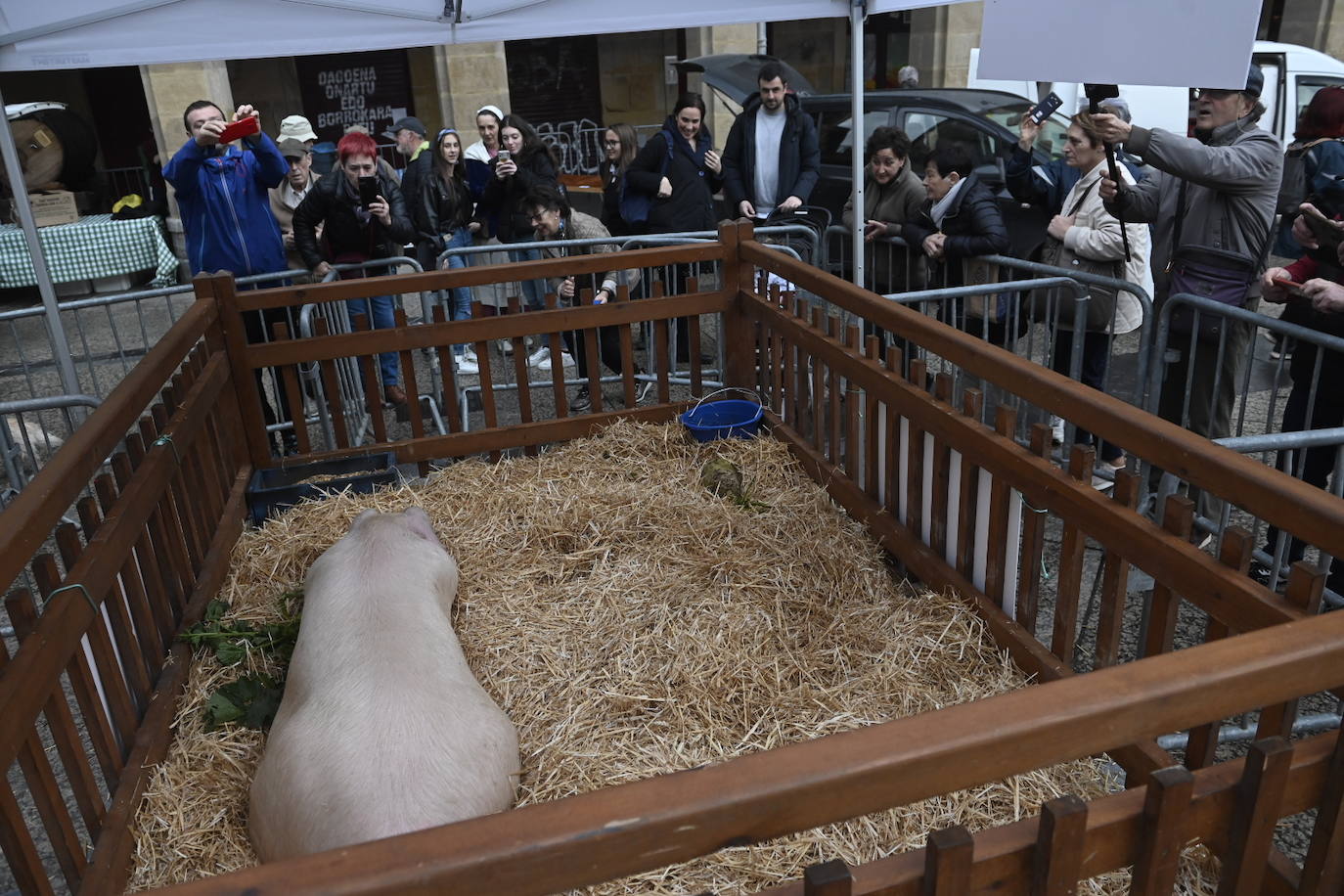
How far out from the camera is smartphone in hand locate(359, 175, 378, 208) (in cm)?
650

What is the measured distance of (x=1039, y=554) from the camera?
2812 mm

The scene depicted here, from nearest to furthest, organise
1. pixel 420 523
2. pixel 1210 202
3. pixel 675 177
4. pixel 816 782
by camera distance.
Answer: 1. pixel 816 782
2. pixel 420 523
3. pixel 1210 202
4. pixel 675 177

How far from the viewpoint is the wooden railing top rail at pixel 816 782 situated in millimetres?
1168

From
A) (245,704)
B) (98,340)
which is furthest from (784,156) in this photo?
(98,340)

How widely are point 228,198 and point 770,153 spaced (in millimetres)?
3866

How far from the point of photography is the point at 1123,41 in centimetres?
339

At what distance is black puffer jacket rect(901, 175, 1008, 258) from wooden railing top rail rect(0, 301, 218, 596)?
4030 mm

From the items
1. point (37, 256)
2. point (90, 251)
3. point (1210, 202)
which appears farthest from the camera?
point (90, 251)

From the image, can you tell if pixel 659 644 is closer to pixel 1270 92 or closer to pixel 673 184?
pixel 673 184

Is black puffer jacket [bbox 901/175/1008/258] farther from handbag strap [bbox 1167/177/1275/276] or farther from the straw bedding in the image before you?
the straw bedding

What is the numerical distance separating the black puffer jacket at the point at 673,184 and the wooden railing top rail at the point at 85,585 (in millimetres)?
4531

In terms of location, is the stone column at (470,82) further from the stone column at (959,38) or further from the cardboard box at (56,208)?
the stone column at (959,38)

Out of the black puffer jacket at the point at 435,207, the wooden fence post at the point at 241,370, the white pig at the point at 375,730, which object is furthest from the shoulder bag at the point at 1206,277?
the black puffer jacket at the point at 435,207

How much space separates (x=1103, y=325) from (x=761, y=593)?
284cm
